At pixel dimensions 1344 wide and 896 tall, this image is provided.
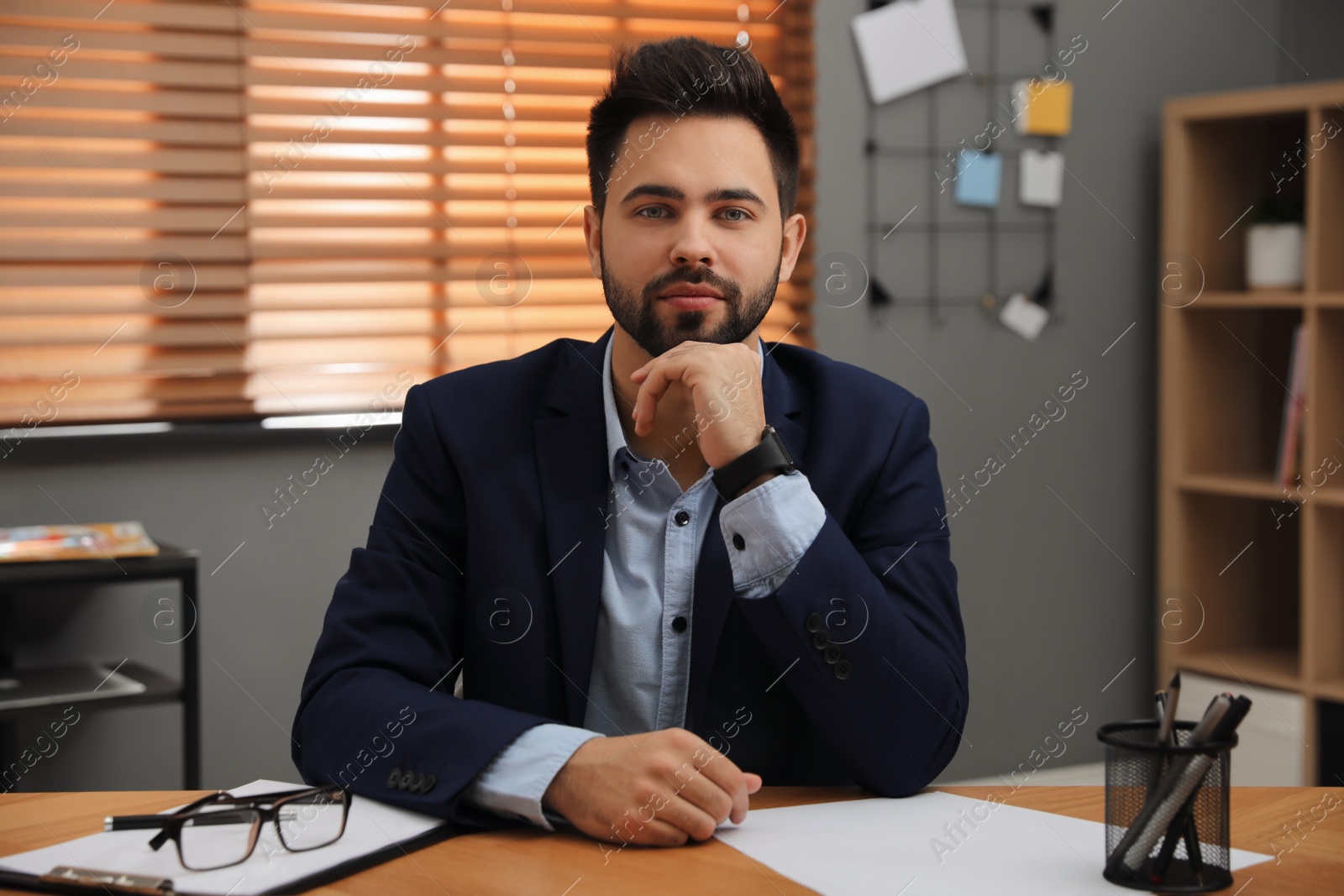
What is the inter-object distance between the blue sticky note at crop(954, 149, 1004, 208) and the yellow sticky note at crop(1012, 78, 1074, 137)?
0.11 m

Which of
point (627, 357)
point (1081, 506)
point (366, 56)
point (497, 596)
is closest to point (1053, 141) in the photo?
point (1081, 506)

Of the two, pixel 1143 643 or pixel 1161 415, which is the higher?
pixel 1161 415

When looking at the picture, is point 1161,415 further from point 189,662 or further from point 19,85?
point 19,85

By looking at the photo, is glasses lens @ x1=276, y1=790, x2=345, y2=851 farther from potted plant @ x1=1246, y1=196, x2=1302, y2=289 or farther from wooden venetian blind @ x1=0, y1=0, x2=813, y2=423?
potted plant @ x1=1246, y1=196, x2=1302, y2=289

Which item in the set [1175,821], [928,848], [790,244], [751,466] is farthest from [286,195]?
[1175,821]

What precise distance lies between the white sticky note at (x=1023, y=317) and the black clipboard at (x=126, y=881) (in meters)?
2.48

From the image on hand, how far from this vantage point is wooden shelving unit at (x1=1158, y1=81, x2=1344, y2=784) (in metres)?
2.84

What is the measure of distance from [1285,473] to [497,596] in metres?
2.14

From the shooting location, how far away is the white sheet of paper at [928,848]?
86 centimetres

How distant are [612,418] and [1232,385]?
2.18 meters

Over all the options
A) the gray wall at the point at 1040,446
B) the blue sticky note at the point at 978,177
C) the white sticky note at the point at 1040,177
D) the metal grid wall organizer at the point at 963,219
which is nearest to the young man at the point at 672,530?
the gray wall at the point at 1040,446

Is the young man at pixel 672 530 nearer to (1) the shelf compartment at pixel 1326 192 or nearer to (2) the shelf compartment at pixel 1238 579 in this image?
(1) the shelf compartment at pixel 1326 192

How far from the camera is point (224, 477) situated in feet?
8.13

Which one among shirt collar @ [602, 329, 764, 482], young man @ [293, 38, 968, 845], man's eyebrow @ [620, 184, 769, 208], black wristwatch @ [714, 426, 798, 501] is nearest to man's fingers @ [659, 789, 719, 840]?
young man @ [293, 38, 968, 845]
